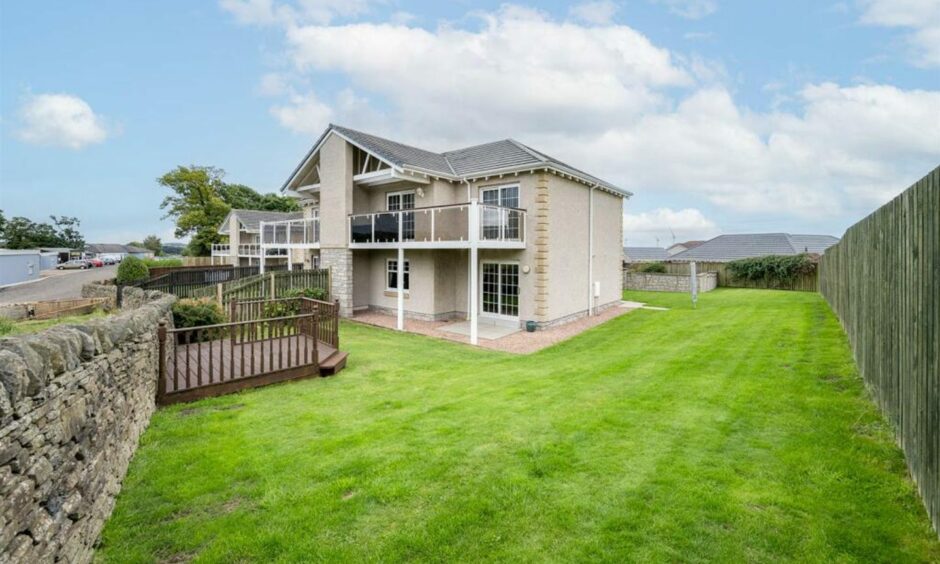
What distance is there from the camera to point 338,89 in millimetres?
21750

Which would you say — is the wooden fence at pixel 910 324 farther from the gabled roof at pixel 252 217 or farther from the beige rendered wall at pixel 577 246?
the gabled roof at pixel 252 217

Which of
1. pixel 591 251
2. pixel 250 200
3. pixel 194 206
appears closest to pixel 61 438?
pixel 591 251

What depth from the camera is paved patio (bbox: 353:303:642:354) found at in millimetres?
13750

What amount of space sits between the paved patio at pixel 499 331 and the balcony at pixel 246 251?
1741 centimetres

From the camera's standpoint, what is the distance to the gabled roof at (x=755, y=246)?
3550cm

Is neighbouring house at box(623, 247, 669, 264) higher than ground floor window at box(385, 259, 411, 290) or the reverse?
higher

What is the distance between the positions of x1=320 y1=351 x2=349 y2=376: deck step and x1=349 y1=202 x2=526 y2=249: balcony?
5894 millimetres

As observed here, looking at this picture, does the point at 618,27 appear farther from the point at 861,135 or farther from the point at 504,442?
the point at 504,442

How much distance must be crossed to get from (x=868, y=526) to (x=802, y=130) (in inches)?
793

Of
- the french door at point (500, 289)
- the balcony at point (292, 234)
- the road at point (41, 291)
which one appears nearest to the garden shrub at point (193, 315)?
the balcony at point (292, 234)

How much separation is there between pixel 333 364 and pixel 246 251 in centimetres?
3602

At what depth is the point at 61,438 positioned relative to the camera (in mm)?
3055

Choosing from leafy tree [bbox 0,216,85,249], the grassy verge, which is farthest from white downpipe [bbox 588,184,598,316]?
leafy tree [bbox 0,216,85,249]

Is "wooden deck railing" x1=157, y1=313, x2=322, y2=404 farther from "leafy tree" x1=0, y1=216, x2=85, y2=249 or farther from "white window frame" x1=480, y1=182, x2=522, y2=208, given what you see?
"leafy tree" x1=0, y1=216, x2=85, y2=249
